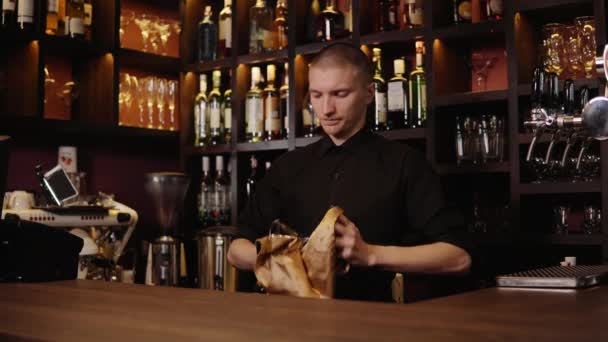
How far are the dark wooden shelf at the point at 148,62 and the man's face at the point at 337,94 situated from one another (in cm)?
153

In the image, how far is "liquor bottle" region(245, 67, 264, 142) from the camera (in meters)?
3.43

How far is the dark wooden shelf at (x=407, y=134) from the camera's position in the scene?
2897mm

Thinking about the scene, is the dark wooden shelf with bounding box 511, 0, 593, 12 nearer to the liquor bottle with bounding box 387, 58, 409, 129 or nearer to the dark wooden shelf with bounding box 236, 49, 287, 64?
the liquor bottle with bounding box 387, 58, 409, 129

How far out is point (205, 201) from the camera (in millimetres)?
3584

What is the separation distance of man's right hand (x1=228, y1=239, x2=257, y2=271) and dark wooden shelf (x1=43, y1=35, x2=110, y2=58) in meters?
1.48

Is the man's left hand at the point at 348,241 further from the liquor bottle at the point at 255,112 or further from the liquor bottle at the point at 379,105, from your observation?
the liquor bottle at the point at 255,112

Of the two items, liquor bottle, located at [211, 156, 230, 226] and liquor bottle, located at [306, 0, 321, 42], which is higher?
liquor bottle, located at [306, 0, 321, 42]

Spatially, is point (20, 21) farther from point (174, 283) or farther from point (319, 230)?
point (319, 230)

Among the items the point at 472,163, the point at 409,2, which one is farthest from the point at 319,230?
the point at 409,2

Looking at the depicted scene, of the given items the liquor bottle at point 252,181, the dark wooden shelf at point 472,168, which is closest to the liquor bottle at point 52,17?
the liquor bottle at point 252,181

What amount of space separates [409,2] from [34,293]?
209 cm

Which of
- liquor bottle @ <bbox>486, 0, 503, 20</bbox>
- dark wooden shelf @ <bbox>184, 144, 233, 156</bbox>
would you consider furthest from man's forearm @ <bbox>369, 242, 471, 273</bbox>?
dark wooden shelf @ <bbox>184, 144, 233, 156</bbox>

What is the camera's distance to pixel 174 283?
320 centimetres

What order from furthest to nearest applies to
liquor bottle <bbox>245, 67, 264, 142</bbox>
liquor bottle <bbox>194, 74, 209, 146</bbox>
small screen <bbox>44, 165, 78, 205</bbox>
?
liquor bottle <bbox>194, 74, 209, 146</bbox> → liquor bottle <bbox>245, 67, 264, 142</bbox> → small screen <bbox>44, 165, 78, 205</bbox>
